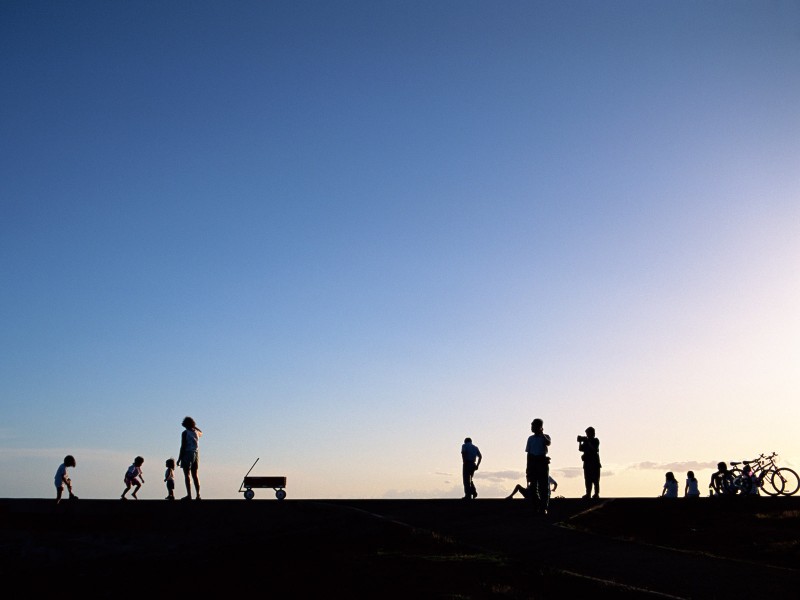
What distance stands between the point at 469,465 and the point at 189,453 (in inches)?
328

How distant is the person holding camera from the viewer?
21328 mm

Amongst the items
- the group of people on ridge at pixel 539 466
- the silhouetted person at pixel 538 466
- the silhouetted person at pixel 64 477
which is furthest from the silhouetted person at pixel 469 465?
the silhouetted person at pixel 64 477

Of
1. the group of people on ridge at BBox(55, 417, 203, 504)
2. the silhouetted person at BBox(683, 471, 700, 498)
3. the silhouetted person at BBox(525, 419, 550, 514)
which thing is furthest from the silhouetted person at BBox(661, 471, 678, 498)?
the group of people on ridge at BBox(55, 417, 203, 504)

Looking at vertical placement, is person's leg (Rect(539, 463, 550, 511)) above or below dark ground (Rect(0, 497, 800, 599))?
above

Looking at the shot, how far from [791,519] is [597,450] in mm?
5466

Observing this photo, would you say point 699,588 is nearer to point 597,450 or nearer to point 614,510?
point 614,510

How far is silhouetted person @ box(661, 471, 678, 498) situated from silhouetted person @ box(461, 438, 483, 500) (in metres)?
6.02

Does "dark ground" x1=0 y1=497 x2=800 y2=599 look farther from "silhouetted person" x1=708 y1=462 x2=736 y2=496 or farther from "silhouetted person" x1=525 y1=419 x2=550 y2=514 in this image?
"silhouetted person" x1=708 y1=462 x2=736 y2=496

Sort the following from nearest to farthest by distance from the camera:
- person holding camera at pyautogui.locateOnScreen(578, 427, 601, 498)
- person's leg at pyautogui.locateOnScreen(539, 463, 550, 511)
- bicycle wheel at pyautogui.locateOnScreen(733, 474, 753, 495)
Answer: person's leg at pyautogui.locateOnScreen(539, 463, 550, 511) → person holding camera at pyautogui.locateOnScreen(578, 427, 601, 498) → bicycle wheel at pyautogui.locateOnScreen(733, 474, 753, 495)

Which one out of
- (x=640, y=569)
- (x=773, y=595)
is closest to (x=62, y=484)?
(x=640, y=569)

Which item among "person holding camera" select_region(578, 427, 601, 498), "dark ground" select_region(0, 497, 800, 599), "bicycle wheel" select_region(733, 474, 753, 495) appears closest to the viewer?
"dark ground" select_region(0, 497, 800, 599)

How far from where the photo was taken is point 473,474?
77.8ft

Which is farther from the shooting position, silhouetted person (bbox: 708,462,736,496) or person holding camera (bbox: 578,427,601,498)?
silhouetted person (bbox: 708,462,736,496)

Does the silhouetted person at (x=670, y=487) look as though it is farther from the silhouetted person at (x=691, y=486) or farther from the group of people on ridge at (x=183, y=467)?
the group of people on ridge at (x=183, y=467)
